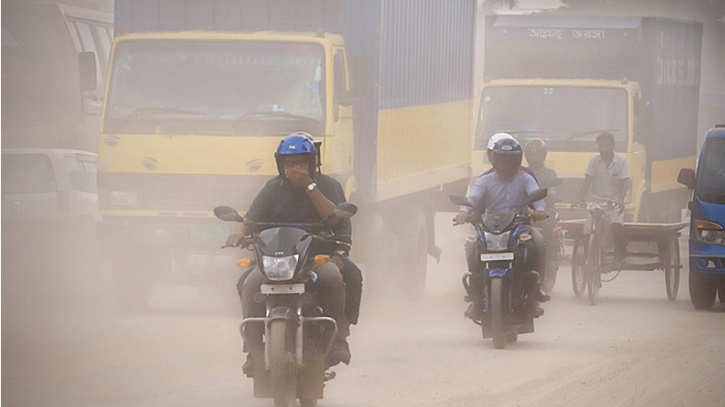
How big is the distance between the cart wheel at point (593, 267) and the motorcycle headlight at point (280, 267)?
7.66 metres

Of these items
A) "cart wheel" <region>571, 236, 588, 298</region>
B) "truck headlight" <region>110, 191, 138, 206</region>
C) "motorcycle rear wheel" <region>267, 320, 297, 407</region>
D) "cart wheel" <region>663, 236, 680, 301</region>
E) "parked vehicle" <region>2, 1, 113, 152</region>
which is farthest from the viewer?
"parked vehicle" <region>2, 1, 113, 152</region>

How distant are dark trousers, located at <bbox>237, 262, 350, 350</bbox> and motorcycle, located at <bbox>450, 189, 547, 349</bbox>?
3.23 meters

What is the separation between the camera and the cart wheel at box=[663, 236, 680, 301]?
52.3ft

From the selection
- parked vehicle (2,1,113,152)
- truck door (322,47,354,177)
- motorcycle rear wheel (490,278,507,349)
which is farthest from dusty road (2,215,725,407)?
parked vehicle (2,1,113,152)

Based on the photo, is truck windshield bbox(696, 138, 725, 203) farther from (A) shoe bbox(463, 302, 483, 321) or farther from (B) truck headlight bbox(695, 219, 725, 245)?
(A) shoe bbox(463, 302, 483, 321)

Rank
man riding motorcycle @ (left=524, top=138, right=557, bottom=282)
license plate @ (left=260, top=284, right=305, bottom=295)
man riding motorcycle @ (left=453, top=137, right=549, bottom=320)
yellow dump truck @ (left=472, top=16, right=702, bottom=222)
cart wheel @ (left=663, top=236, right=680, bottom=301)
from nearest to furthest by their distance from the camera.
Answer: license plate @ (left=260, top=284, right=305, bottom=295)
man riding motorcycle @ (left=453, top=137, right=549, bottom=320)
man riding motorcycle @ (left=524, top=138, right=557, bottom=282)
cart wheel @ (left=663, top=236, right=680, bottom=301)
yellow dump truck @ (left=472, top=16, right=702, bottom=222)

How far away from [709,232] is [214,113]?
16.9 ft

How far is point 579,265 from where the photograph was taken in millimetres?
15648

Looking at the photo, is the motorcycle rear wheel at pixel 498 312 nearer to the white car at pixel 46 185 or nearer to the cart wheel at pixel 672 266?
the cart wheel at pixel 672 266

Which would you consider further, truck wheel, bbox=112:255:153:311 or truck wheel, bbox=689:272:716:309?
truck wheel, bbox=689:272:716:309

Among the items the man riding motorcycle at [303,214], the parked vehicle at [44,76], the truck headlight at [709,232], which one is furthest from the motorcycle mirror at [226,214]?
the parked vehicle at [44,76]

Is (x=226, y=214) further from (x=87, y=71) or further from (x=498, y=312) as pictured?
(x=87, y=71)

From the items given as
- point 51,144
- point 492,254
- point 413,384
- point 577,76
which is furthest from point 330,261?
point 577,76

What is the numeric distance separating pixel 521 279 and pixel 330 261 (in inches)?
137
